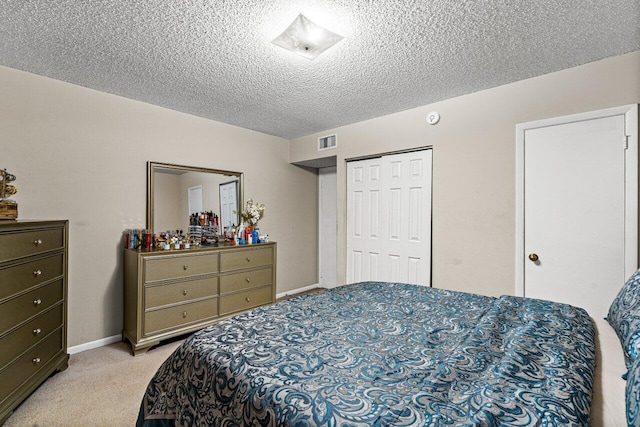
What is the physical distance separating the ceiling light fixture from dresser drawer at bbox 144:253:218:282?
2100 mm

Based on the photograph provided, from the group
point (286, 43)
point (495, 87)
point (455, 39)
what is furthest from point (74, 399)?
point (495, 87)

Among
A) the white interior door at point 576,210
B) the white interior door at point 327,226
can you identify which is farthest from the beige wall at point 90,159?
the white interior door at point 576,210

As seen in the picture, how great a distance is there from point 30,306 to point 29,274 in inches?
8.4

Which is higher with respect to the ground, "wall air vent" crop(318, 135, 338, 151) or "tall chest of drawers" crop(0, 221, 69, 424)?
"wall air vent" crop(318, 135, 338, 151)

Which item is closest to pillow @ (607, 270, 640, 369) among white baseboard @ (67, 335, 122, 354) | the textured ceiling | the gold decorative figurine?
the textured ceiling

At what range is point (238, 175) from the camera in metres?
3.92

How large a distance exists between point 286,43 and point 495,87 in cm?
196

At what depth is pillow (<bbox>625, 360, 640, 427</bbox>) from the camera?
0.70 meters

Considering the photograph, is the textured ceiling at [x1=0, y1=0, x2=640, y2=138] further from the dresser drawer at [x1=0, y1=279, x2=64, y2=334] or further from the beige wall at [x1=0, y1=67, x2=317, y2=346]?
the dresser drawer at [x1=0, y1=279, x2=64, y2=334]

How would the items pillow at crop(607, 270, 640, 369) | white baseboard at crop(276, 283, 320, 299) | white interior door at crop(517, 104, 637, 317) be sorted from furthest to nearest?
1. white baseboard at crop(276, 283, 320, 299)
2. white interior door at crop(517, 104, 637, 317)
3. pillow at crop(607, 270, 640, 369)

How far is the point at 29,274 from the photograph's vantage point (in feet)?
6.43

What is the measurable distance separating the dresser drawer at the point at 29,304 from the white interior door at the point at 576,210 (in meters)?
3.69

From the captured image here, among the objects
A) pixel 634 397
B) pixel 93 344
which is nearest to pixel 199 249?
pixel 93 344

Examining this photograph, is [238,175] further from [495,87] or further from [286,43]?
[495,87]
